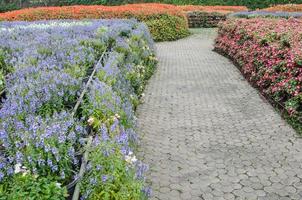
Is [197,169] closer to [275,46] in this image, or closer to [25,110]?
[25,110]

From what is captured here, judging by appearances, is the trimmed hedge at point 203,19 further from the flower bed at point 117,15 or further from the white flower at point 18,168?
the white flower at point 18,168

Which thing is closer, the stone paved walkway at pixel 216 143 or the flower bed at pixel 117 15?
the stone paved walkway at pixel 216 143

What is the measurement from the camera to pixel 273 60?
362 inches

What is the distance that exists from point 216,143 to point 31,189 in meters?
4.17

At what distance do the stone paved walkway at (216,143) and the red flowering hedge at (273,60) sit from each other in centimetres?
32

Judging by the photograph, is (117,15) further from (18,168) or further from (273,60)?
(18,168)

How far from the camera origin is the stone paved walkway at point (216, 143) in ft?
16.9

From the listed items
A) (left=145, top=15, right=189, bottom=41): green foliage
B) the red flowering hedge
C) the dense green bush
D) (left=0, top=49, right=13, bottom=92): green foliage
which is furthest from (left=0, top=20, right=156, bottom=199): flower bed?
the dense green bush

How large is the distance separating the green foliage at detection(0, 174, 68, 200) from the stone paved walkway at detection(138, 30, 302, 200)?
Answer: 7.15 ft

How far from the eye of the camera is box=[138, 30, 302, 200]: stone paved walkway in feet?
16.9

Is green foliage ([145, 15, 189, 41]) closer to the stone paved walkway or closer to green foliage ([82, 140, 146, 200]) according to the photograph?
the stone paved walkway

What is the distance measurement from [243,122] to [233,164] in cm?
198

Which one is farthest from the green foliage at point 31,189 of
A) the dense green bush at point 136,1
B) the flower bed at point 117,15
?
the dense green bush at point 136,1

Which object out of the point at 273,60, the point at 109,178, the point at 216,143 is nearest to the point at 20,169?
the point at 109,178
